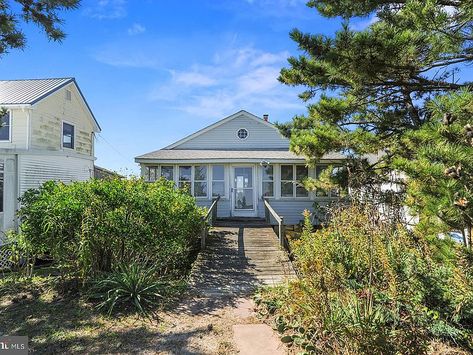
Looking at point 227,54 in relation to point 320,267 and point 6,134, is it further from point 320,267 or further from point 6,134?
point 6,134

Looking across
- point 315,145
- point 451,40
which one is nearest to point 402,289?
point 451,40

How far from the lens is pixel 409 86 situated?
772 cm

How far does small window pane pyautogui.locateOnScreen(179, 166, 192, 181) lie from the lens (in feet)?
50.4

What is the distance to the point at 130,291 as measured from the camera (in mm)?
5156

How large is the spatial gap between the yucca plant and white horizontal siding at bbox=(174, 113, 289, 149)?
1208 cm

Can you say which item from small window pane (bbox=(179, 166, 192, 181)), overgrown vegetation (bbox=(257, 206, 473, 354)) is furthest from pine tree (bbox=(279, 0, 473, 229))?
small window pane (bbox=(179, 166, 192, 181))

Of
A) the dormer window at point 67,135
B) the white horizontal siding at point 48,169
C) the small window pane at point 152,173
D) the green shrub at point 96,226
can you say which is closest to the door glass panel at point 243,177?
the small window pane at point 152,173

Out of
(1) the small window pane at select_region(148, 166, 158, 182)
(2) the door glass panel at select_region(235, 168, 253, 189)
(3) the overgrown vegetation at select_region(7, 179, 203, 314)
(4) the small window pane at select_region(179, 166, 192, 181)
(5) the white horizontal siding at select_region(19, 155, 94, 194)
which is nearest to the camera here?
(3) the overgrown vegetation at select_region(7, 179, 203, 314)

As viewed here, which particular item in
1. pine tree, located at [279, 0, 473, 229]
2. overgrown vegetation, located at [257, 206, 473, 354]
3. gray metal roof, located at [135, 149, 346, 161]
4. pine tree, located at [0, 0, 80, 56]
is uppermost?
pine tree, located at [0, 0, 80, 56]

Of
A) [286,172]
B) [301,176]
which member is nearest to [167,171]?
[286,172]

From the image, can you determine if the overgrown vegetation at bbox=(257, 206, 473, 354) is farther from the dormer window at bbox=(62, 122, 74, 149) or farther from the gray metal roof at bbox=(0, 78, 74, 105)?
the dormer window at bbox=(62, 122, 74, 149)

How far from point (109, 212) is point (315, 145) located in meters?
6.57

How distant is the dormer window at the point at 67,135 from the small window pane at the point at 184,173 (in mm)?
6999

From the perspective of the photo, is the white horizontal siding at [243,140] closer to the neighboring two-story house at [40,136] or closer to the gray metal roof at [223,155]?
the gray metal roof at [223,155]
